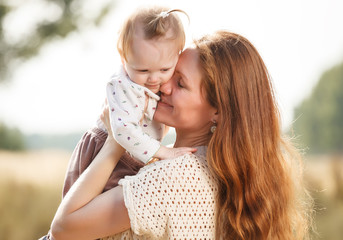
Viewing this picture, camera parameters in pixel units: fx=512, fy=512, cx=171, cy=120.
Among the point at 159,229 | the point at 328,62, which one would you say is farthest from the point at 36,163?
the point at 159,229

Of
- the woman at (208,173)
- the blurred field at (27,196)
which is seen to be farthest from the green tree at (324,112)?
the woman at (208,173)

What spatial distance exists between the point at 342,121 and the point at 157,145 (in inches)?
222

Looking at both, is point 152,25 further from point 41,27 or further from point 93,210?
point 41,27

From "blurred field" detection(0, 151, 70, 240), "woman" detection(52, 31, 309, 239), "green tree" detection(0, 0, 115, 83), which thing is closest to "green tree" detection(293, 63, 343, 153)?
"green tree" detection(0, 0, 115, 83)

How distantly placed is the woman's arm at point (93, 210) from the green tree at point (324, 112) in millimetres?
5385

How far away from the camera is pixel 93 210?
1.83 metres

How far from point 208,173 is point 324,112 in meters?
5.47

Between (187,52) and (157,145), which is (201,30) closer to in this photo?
(187,52)

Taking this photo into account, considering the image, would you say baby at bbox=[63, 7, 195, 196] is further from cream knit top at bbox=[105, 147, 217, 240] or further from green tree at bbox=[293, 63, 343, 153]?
green tree at bbox=[293, 63, 343, 153]

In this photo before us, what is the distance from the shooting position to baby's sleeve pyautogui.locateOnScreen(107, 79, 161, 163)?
1.92 meters

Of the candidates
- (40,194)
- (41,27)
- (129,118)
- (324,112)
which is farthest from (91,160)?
(324,112)

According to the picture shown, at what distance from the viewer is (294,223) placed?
7.57ft

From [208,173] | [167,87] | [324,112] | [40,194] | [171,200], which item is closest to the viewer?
[171,200]

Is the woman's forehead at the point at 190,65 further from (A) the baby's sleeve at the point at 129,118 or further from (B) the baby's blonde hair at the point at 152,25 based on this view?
(A) the baby's sleeve at the point at 129,118
